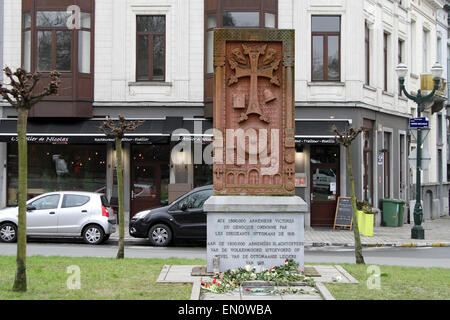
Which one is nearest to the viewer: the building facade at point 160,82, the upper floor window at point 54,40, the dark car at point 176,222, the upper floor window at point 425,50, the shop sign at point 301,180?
the dark car at point 176,222

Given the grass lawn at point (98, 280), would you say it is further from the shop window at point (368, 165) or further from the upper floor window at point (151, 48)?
the shop window at point (368, 165)

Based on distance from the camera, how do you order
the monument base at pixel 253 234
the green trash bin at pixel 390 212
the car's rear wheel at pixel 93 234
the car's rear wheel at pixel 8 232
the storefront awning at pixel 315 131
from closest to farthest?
1. the monument base at pixel 253 234
2. the car's rear wheel at pixel 8 232
3. the car's rear wheel at pixel 93 234
4. the storefront awning at pixel 315 131
5. the green trash bin at pixel 390 212

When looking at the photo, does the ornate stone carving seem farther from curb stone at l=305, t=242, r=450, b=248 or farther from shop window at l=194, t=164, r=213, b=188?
shop window at l=194, t=164, r=213, b=188

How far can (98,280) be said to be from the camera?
10.2 meters

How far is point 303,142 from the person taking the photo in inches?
937

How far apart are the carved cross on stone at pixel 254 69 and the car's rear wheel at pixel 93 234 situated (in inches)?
355

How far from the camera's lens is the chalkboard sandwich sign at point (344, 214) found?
79.7ft

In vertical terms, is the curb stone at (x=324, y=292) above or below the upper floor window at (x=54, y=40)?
below

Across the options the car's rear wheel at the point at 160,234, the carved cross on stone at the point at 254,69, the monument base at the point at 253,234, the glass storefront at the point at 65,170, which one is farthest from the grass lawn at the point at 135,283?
the glass storefront at the point at 65,170

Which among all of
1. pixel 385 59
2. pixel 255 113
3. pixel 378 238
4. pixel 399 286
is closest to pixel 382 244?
pixel 378 238

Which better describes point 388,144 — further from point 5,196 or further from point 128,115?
point 5,196

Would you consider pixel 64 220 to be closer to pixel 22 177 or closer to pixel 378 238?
pixel 22 177

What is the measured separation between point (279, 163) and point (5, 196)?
16.7 m

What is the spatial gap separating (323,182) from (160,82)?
7.33 metres
